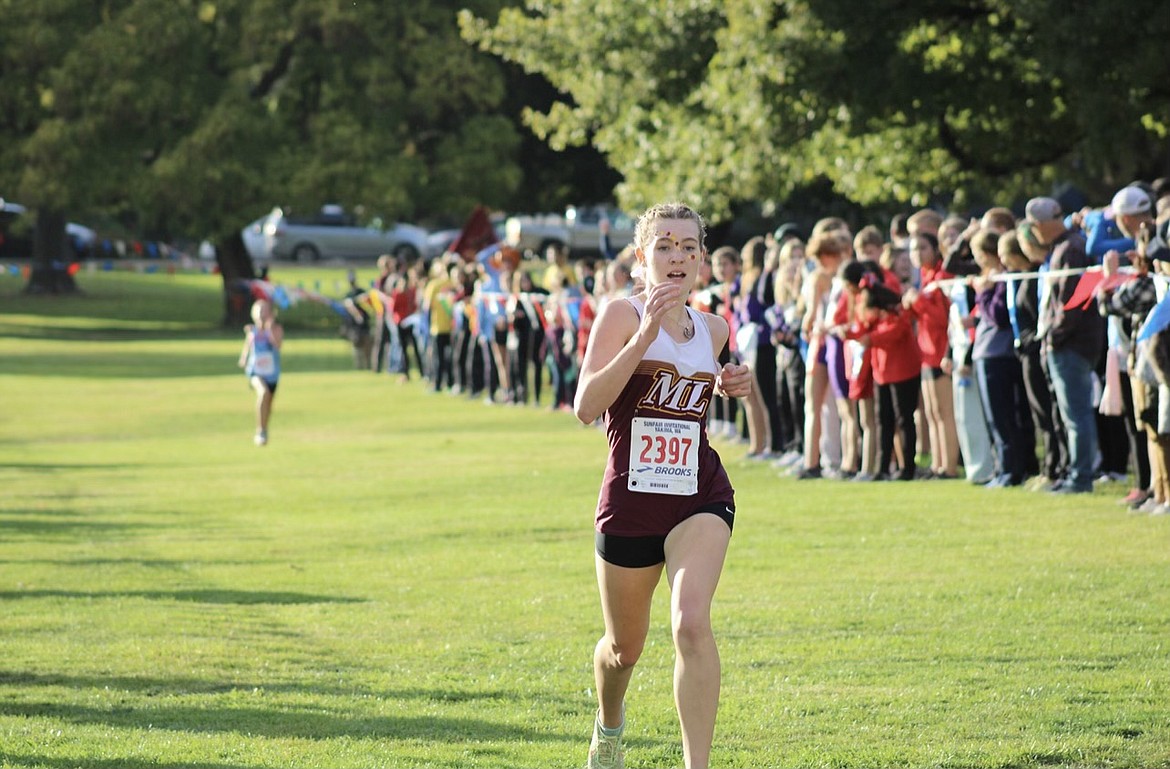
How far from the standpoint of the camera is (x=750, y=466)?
57.1 ft

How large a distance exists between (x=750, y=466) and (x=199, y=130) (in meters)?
32.9

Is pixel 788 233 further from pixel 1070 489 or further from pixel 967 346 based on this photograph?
pixel 1070 489

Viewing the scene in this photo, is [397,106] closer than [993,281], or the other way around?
[993,281]

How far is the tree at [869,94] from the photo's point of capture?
20.6 metres

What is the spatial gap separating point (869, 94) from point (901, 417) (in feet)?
27.2

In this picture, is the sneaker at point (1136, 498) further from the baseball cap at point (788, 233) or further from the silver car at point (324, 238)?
the silver car at point (324, 238)

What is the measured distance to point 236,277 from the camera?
5203 cm

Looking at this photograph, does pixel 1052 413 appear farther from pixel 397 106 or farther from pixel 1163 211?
pixel 397 106

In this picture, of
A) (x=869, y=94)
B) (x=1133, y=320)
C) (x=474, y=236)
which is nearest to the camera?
(x=1133, y=320)

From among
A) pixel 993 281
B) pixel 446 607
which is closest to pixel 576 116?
pixel 993 281

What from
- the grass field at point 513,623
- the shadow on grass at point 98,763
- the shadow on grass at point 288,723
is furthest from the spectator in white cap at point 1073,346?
the shadow on grass at point 98,763

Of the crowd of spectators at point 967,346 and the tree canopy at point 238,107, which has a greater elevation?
the tree canopy at point 238,107

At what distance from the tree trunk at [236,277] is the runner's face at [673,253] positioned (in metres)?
45.4

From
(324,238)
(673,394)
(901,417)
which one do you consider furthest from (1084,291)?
(324,238)
